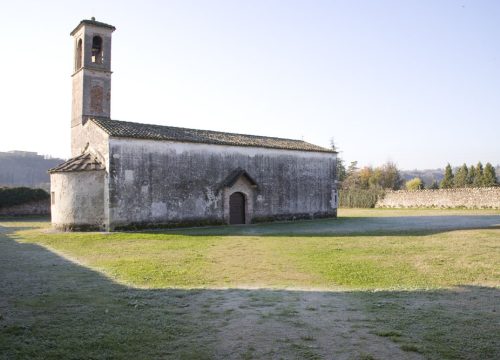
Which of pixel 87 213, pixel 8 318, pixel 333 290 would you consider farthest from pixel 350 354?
pixel 87 213

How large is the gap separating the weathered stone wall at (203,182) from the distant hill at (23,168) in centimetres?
7952

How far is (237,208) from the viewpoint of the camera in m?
26.4

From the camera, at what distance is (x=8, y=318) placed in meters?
6.60

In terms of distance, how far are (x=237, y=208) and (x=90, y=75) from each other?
11.8 metres

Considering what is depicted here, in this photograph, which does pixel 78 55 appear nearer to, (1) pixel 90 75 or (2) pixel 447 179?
(1) pixel 90 75

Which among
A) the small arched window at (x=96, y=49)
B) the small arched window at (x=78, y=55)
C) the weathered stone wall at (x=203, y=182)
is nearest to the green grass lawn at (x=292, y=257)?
the weathered stone wall at (x=203, y=182)

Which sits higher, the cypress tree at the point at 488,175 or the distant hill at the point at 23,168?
the distant hill at the point at 23,168

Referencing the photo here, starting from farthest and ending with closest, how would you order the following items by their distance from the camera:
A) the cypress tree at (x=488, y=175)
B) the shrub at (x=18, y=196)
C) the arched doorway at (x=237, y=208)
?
the cypress tree at (x=488, y=175) < the shrub at (x=18, y=196) < the arched doorway at (x=237, y=208)

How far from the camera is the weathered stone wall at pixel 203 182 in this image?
21.7 metres

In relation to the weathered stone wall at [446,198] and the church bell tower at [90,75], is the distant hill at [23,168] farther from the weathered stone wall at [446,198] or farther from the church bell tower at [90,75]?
the church bell tower at [90,75]

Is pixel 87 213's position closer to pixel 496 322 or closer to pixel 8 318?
pixel 8 318

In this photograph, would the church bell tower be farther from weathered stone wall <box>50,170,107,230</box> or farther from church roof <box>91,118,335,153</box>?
weathered stone wall <box>50,170,107,230</box>

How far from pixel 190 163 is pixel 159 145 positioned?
82.2 inches

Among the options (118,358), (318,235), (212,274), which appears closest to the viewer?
(118,358)
